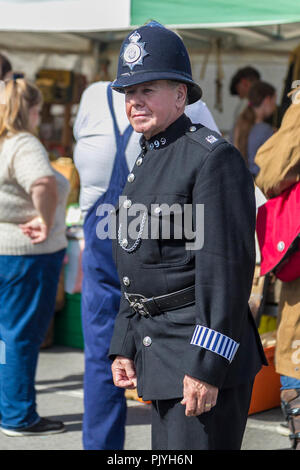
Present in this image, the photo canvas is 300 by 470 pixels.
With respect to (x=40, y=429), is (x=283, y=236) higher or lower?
higher

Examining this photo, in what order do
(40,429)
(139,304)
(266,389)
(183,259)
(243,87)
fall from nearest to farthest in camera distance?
1. (183,259)
2. (139,304)
3. (40,429)
4. (266,389)
5. (243,87)

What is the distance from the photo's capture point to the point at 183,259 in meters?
2.00

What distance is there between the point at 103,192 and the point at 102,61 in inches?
200

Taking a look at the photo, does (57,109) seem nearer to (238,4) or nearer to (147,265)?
(238,4)

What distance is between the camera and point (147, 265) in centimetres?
205

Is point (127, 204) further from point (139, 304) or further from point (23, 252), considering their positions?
point (23, 252)

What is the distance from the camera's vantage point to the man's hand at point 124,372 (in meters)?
2.21

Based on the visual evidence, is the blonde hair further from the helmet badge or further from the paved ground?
the helmet badge

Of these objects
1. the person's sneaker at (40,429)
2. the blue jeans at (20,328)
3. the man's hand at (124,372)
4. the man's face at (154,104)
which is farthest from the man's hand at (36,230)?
the man's face at (154,104)

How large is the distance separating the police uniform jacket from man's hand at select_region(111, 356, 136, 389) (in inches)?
2.2

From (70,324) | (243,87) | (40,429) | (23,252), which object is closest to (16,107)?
(23,252)

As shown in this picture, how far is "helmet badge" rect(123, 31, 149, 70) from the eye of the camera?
2053mm

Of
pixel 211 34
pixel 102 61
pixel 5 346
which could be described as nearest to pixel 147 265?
pixel 5 346

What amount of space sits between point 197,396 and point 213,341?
0.47ft
